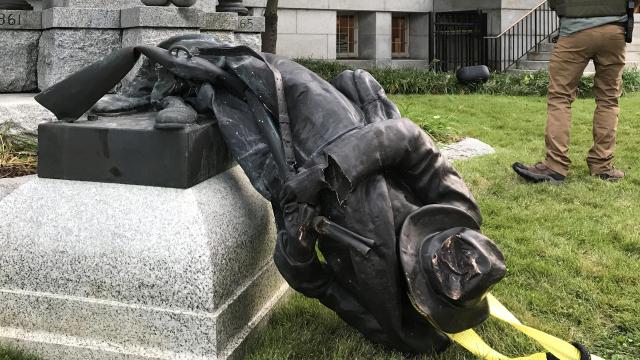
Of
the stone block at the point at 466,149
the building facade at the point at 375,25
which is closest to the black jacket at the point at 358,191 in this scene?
the stone block at the point at 466,149

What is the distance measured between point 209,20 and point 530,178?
139 inches

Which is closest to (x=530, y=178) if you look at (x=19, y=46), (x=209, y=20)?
(x=209, y=20)

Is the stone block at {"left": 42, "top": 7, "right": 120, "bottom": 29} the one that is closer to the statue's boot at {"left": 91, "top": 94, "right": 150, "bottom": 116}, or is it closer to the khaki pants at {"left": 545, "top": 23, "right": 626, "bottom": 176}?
the statue's boot at {"left": 91, "top": 94, "right": 150, "bottom": 116}

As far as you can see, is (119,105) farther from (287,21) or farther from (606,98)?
(287,21)

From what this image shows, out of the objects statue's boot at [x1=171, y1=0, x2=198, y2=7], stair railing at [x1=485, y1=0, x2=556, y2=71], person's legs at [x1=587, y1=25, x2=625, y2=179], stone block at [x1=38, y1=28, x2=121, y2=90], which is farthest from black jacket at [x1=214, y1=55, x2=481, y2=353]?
stair railing at [x1=485, y1=0, x2=556, y2=71]

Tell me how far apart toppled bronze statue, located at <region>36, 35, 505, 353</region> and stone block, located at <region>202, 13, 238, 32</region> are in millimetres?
3717

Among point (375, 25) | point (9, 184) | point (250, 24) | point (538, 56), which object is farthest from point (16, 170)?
point (538, 56)

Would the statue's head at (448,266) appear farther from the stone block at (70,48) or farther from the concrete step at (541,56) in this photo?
the concrete step at (541,56)

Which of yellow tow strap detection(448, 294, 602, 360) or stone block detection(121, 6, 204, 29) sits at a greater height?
stone block detection(121, 6, 204, 29)

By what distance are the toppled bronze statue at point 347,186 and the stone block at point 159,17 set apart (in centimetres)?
317

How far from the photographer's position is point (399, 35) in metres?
18.6

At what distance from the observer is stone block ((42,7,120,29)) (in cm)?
629

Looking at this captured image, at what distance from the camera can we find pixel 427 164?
269cm

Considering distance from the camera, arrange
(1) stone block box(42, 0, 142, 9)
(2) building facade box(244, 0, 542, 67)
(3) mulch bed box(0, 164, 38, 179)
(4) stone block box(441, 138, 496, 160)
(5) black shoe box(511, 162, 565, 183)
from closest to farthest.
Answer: (3) mulch bed box(0, 164, 38, 179) → (5) black shoe box(511, 162, 565, 183) → (1) stone block box(42, 0, 142, 9) → (4) stone block box(441, 138, 496, 160) → (2) building facade box(244, 0, 542, 67)
